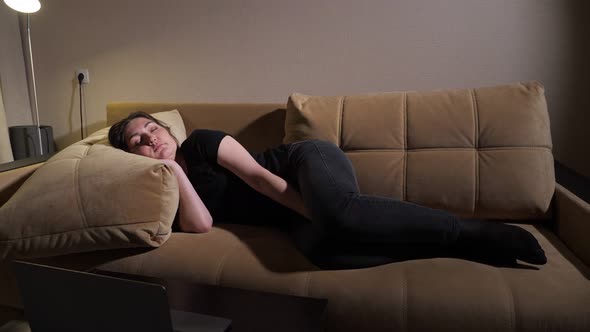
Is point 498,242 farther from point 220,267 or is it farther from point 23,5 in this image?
point 23,5

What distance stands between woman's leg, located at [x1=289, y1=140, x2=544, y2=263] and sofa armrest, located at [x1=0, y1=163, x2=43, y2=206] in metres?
1.06

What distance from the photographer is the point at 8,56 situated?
7.22ft

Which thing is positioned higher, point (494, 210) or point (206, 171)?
point (206, 171)

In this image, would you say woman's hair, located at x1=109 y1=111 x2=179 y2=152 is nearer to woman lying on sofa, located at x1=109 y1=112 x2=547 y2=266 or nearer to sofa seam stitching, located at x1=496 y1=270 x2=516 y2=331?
woman lying on sofa, located at x1=109 y1=112 x2=547 y2=266

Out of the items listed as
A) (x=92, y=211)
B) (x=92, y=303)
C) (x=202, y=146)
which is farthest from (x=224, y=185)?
(x=92, y=303)

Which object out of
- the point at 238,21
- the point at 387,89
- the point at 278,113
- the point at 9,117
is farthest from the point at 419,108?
the point at 9,117

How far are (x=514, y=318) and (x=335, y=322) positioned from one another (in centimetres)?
41

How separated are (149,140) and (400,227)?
91cm

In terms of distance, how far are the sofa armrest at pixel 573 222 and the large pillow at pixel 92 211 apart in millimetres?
1177

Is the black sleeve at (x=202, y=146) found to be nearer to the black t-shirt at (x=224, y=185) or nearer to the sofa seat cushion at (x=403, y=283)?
the black t-shirt at (x=224, y=185)

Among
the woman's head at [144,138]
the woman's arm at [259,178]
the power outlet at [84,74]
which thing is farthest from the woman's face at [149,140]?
the power outlet at [84,74]

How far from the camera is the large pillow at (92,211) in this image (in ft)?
3.73

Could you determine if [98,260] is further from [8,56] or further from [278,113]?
[8,56]

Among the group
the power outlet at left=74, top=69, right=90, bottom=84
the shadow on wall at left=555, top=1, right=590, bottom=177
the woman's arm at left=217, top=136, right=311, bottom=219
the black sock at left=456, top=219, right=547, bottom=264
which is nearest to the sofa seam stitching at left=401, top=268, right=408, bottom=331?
the black sock at left=456, top=219, right=547, bottom=264
